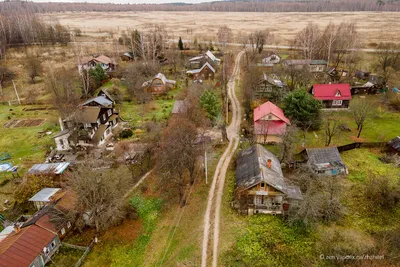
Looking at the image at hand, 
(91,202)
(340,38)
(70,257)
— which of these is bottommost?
(70,257)

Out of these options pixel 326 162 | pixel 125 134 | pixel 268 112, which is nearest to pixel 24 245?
pixel 125 134

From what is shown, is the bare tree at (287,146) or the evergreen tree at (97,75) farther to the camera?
the evergreen tree at (97,75)

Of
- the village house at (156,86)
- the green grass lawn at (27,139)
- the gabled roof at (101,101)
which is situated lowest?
the green grass lawn at (27,139)

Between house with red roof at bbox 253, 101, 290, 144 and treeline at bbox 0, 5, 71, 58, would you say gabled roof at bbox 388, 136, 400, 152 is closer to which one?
house with red roof at bbox 253, 101, 290, 144

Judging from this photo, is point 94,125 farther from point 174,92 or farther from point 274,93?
point 274,93

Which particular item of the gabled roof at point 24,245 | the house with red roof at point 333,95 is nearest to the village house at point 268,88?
the house with red roof at point 333,95

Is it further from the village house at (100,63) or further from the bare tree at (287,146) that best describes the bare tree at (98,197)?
the village house at (100,63)

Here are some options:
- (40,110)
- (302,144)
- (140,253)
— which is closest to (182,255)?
(140,253)
